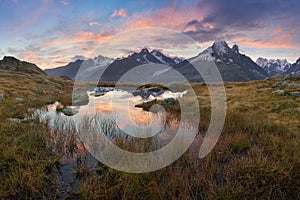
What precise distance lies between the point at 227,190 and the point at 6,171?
19.3ft

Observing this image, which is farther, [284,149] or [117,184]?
[284,149]

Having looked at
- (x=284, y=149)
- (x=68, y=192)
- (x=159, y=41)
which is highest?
(x=159, y=41)

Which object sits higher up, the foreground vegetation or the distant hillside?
the distant hillside

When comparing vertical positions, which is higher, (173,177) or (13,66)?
(13,66)

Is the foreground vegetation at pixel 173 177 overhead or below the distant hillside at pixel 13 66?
below

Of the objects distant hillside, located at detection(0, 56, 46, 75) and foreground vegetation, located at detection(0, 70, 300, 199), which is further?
distant hillside, located at detection(0, 56, 46, 75)

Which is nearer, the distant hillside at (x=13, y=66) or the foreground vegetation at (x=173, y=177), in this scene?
the foreground vegetation at (x=173, y=177)

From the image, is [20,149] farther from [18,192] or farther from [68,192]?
[68,192]

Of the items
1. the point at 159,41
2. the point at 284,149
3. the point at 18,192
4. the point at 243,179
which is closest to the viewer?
the point at 18,192

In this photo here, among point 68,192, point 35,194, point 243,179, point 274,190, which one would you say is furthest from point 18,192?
point 274,190

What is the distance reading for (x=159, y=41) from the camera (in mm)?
14312

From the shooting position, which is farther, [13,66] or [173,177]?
[13,66]

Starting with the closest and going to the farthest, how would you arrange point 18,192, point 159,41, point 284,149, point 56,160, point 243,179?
point 18,192 < point 243,179 < point 56,160 < point 284,149 < point 159,41

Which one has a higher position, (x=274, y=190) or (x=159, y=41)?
(x=159, y=41)
